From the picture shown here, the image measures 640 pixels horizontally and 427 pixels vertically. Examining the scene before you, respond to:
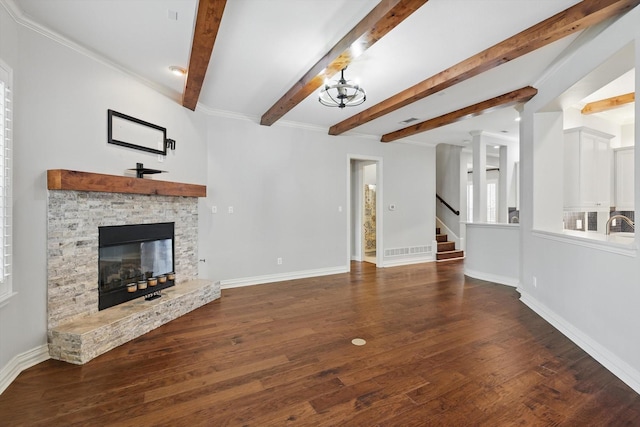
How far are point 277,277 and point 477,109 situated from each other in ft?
13.4

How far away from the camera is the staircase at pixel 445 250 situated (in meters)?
7.06

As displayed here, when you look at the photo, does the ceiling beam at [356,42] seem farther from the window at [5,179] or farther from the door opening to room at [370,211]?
the door opening to room at [370,211]

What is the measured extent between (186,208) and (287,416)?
320 cm

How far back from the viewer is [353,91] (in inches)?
145

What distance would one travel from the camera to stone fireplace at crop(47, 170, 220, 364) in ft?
8.30

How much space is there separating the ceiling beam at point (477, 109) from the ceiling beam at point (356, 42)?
8.12ft

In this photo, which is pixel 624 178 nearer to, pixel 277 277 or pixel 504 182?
pixel 504 182

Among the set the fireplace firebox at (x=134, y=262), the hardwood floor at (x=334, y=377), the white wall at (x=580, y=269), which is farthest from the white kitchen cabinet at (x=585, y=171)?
the fireplace firebox at (x=134, y=262)

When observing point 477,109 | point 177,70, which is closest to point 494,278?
point 477,109

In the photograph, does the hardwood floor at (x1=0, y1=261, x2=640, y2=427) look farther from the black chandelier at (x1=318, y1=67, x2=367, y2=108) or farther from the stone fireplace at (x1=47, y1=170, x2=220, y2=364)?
the black chandelier at (x1=318, y1=67, x2=367, y2=108)

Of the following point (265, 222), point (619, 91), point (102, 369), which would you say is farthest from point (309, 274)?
point (619, 91)

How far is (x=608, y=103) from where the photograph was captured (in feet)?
14.1

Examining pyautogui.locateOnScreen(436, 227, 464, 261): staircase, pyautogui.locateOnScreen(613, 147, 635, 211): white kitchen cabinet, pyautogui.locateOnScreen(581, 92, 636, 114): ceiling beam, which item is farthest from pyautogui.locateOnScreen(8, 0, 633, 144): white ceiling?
pyautogui.locateOnScreen(436, 227, 464, 261): staircase

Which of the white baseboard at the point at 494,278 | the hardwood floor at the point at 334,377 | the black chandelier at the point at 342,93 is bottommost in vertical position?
the hardwood floor at the point at 334,377
